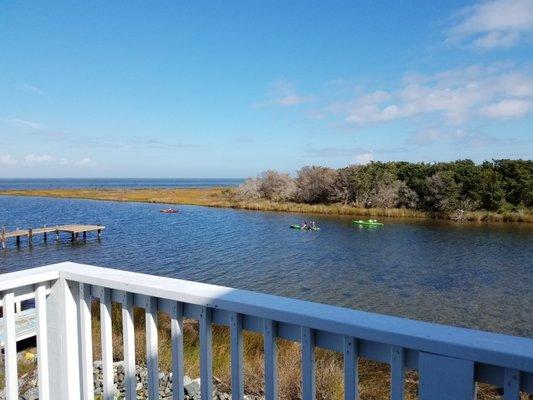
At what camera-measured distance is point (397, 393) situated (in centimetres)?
163

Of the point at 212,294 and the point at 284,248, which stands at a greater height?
the point at 212,294

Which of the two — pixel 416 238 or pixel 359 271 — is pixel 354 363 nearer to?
pixel 359 271

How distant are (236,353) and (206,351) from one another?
0.18 meters

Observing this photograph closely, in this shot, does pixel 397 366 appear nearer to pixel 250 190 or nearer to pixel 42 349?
pixel 42 349

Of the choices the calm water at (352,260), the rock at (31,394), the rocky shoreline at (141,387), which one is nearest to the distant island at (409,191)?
the calm water at (352,260)

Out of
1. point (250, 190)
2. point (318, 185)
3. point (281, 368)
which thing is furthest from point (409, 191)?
point (281, 368)

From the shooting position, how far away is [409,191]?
46344 millimetres

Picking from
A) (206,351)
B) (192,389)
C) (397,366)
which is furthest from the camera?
(192,389)

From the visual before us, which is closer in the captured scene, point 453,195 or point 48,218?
point 453,195

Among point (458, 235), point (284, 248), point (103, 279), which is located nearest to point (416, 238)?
point (458, 235)

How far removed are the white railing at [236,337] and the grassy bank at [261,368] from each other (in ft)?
10.9

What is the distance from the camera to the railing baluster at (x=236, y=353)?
6.32 ft

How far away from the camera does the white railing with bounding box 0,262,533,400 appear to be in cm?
143

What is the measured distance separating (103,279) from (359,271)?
63.6 ft
